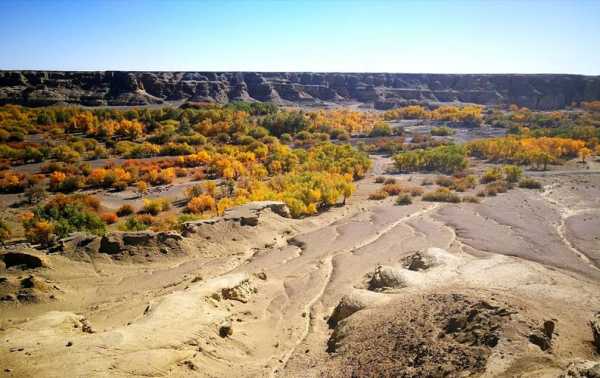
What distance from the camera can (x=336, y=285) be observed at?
18781 mm

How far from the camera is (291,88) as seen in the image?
129 m

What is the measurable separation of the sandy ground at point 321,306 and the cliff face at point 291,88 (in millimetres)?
85745

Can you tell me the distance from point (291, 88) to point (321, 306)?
119 m

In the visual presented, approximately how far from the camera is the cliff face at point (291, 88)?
3659 inches

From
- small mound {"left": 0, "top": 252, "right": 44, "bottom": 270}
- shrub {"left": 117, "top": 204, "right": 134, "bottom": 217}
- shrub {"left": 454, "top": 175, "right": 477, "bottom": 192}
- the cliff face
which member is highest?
the cliff face

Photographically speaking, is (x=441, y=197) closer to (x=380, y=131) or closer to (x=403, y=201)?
(x=403, y=201)

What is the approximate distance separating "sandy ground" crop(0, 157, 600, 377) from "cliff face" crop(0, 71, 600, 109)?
85745mm

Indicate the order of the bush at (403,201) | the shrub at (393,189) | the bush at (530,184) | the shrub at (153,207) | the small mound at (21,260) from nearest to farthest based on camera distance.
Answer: the small mound at (21,260)
the shrub at (153,207)
the bush at (403,201)
the shrub at (393,189)
the bush at (530,184)

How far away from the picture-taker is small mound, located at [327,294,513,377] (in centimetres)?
946

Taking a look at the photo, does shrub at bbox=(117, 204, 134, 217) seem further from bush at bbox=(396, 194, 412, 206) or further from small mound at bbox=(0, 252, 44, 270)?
bush at bbox=(396, 194, 412, 206)

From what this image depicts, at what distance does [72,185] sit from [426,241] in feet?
112

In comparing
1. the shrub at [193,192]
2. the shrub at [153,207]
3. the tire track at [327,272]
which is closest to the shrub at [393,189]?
the tire track at [327,272]

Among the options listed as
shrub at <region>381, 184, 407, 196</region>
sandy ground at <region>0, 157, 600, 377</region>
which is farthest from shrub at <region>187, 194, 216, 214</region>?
shrub at <region>381, 184, 407, 196</region>

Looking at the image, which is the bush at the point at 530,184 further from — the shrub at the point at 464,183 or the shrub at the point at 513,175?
the shrub at the point at 464,183
